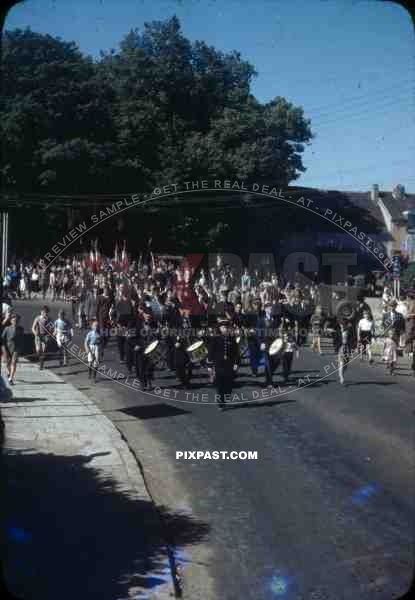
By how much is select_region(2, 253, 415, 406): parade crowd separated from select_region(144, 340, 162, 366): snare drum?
0.02 m

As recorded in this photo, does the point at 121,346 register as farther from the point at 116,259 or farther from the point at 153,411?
the point at 116,259

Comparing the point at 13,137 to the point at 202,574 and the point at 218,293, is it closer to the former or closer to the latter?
the point at 218,293

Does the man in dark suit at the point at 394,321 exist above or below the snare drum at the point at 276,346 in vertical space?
above

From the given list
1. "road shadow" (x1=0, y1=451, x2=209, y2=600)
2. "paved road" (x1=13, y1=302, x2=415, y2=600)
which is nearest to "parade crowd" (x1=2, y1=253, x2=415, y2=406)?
"paved road" (x1=13, y1=302, x2=415, y2=600)

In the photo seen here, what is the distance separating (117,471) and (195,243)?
3880 mm

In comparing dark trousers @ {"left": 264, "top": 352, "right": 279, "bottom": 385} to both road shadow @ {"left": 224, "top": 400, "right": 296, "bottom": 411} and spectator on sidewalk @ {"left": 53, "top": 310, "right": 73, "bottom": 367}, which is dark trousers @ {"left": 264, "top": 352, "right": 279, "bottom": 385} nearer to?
road shadow @ {"left": 224, "top": 400, "right": 296, "bottom": 411}

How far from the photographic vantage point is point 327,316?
1585cm

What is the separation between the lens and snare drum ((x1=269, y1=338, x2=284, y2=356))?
1352cm

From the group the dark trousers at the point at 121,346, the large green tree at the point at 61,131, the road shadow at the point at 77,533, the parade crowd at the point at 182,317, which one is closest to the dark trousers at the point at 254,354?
the parade crowd at the point at 182,317

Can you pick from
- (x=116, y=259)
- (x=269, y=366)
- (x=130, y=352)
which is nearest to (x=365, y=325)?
(x=269, y=366)

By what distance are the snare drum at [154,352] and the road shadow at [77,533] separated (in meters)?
2.85

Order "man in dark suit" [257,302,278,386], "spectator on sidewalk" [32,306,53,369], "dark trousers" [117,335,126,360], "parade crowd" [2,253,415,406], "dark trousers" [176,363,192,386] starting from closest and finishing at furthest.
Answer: "parade crowd" [2,253,415,406], "dark trousers" [176,363,192,386], "man in dark suit" [257,302,278,386], "dark trousers" [117,335,126,360], "spectator on sidewalk" [32,306,53,369]

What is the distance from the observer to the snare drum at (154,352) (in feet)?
41.7

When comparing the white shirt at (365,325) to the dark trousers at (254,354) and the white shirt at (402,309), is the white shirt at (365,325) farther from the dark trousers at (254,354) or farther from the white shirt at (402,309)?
the dark trousers at (254,354)
